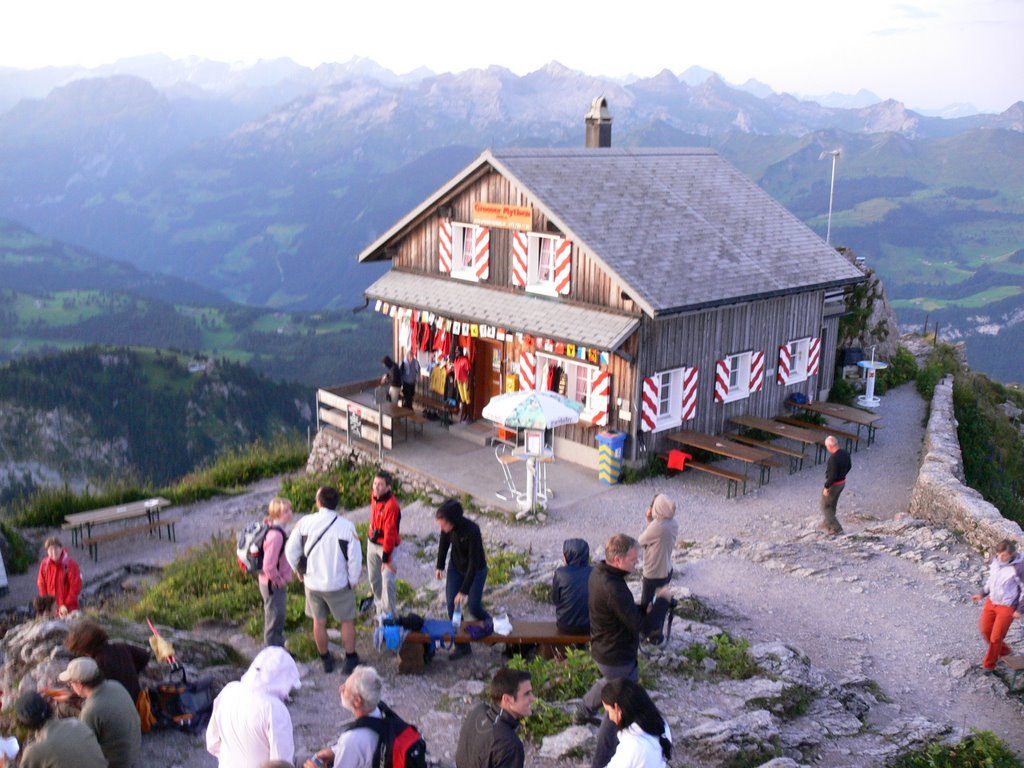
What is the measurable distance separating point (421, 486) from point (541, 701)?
10642 mm

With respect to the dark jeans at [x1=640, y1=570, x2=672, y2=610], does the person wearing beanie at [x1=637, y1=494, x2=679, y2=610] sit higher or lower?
higher

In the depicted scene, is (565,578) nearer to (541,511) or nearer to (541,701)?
(541,701)

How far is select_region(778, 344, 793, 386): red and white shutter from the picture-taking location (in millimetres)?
22109

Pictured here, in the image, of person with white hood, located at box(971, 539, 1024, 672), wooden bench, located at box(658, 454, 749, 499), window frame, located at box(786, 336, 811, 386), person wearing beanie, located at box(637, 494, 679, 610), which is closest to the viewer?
person wearing beanie, located at box(637, 494, 679, 610)

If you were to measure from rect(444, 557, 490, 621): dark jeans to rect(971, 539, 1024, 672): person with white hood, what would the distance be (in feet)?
18.2

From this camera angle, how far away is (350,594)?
9.68 m

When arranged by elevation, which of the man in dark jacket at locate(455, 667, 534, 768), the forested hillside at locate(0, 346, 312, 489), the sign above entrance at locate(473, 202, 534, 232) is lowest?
the forested hillside at locate(0, 346, 312, 489)

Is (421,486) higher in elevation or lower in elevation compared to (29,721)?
lower

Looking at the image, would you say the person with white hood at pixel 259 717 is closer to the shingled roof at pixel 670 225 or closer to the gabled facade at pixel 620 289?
the gabled facade at pixel 620 289

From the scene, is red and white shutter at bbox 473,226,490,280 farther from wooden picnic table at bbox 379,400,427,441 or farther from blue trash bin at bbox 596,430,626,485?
blue trash bin at bbox 596,430,626,485

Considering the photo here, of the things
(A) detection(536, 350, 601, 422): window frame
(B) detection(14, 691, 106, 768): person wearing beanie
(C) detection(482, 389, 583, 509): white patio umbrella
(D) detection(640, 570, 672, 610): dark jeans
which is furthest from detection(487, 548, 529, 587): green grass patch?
(B) detection(14, 691, 106, 768): person wearing beanie

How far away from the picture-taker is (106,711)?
279 inches

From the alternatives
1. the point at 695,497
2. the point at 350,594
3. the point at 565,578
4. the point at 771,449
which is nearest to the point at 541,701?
the point at 565,578

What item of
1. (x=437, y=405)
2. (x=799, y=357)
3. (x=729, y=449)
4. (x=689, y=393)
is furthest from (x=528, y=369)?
(x=799, y=357)
